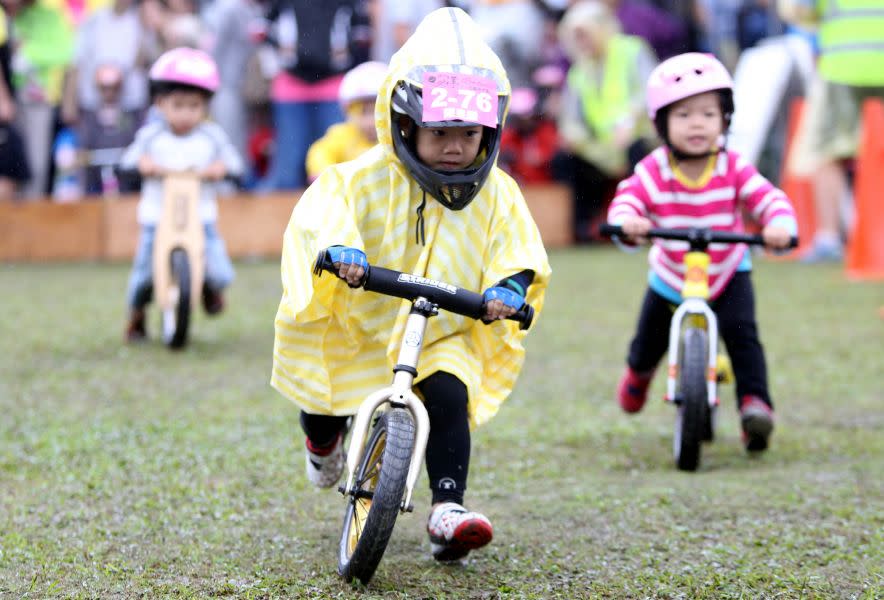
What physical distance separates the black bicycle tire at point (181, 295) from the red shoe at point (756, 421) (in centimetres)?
355

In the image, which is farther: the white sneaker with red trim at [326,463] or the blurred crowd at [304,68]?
the blurred crowd at [304,68]

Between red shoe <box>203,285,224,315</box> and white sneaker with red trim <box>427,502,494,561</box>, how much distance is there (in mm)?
4916

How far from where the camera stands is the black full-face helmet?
4.34m

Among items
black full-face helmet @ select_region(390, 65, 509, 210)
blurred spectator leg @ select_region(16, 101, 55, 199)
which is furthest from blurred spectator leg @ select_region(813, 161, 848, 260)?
black full-face helmet @ select_region(390, 65, 509, 210)

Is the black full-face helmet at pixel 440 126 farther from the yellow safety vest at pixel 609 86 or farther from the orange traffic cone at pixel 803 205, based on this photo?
the yellow safety vest at pixel 609 86

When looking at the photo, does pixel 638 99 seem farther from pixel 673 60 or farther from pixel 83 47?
pixel 673 60

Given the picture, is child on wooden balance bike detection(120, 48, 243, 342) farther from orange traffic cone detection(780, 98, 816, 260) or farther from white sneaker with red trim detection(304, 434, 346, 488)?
orange traffic cone detection(780, 98, 816, 260)

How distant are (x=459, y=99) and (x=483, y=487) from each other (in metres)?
1.72

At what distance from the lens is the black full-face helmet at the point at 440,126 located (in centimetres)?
434

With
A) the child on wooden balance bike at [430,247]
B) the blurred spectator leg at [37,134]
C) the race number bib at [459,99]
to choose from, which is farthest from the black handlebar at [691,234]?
the blurred spectator leg at [37,134]

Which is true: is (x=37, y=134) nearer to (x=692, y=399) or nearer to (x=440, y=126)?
(x=692, y=399)

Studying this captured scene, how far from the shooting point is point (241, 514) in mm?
5023

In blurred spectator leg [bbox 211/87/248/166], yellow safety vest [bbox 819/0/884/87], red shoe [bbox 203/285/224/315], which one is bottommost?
red shoe [bbox 203/285/224/315]

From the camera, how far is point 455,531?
4.24 metres
